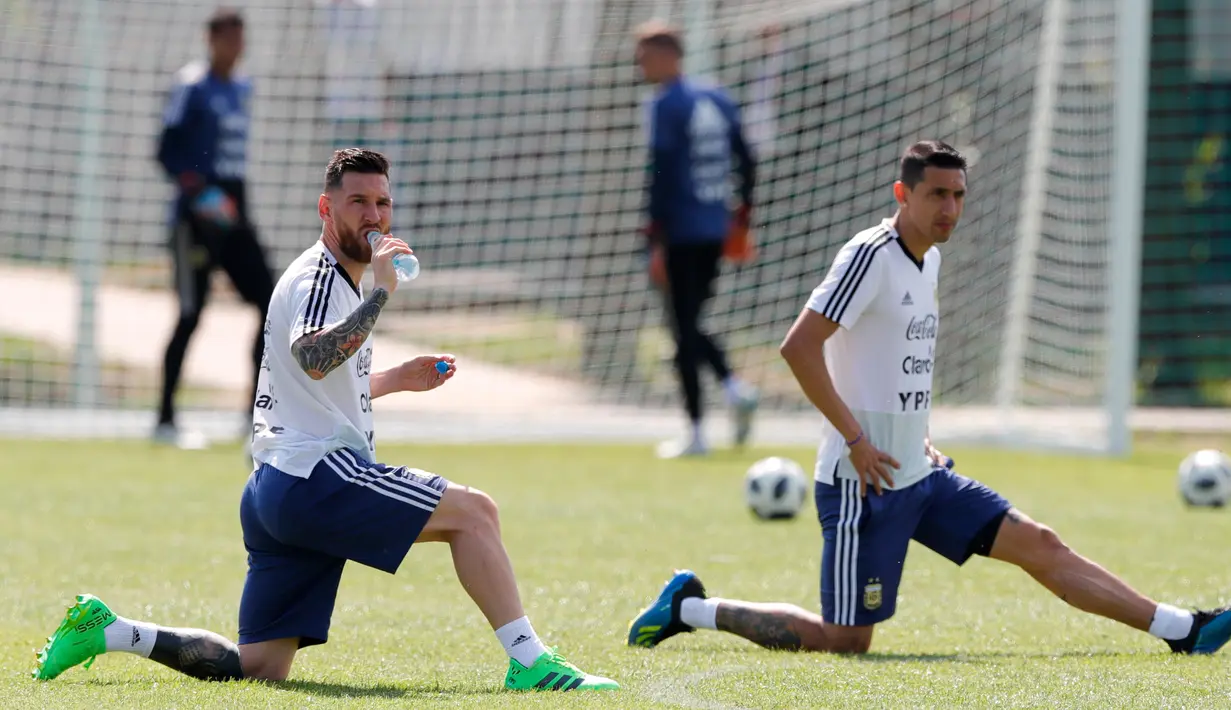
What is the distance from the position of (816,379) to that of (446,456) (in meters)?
6.75

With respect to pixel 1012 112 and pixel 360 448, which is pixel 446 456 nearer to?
pixel 1012 112

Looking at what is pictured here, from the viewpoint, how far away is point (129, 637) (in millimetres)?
5145

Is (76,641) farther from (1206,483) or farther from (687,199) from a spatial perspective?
(687,199)

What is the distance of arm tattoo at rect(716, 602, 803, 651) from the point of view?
591 centimetres

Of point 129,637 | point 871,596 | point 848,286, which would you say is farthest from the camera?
point 848,286

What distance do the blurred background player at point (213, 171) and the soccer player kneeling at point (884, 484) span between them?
6491mm

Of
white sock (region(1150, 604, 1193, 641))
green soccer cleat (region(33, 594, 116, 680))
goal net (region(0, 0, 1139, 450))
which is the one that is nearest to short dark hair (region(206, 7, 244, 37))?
goal net (region(0, 0, 1139, 450))

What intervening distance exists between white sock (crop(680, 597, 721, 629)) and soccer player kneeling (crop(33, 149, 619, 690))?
1029 millimetres

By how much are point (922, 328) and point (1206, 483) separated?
13.5ft

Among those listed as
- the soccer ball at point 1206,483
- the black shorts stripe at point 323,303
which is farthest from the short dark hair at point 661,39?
the black shorts stripe at point 323,303

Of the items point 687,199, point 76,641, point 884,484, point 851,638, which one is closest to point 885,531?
point 884,484

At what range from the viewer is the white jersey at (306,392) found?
490 cm

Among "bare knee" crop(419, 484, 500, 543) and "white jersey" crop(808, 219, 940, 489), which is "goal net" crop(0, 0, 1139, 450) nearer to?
"white jersey" crop(808, 219, 940, 489)

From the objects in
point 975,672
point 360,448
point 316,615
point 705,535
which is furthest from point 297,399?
point 705,535
